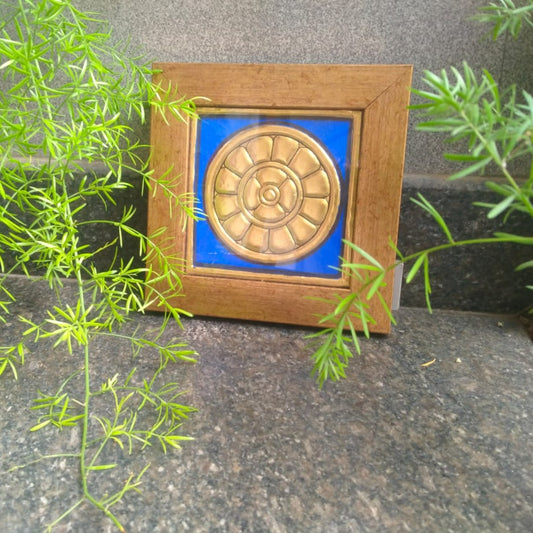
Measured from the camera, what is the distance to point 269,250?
0.63 metres

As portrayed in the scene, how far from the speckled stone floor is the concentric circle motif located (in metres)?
0.13

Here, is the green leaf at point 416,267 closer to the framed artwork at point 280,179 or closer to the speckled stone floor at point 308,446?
the speckled stone floor at point 308,446

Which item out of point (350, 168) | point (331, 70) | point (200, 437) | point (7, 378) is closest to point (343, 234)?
point (350, 168)

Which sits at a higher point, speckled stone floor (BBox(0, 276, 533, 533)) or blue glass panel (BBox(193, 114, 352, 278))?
blue glass panel (BBox(193, 114, 352, 278))

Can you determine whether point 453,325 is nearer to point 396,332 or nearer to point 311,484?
point 396,332

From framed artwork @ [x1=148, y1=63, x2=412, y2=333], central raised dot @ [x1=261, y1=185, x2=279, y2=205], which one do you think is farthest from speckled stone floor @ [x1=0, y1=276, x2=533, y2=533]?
central raised dot @ [x1=261, y1=185, x2=279, y2=205]

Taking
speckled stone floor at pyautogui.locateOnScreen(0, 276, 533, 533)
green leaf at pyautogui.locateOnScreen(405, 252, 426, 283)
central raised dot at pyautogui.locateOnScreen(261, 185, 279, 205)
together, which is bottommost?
speckled stone floor at pyautogui.locateOnScreen(0, 276, 533, 533)

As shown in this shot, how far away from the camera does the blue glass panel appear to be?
1.95ft

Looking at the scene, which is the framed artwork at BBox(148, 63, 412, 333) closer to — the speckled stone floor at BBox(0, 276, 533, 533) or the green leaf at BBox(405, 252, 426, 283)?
the speckled stone floor at BBox(0, 276, 533, 533)

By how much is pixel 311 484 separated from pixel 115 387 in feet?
0.73

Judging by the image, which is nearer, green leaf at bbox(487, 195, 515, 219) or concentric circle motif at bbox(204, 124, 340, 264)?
green leaf at bbox(487, 195, 515, 219)

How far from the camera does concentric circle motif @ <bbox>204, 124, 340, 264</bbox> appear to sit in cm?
61

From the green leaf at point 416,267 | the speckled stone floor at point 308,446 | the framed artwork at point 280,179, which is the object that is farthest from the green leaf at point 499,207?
the framed artwork at point 280,179

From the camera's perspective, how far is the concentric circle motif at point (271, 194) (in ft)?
2.01
